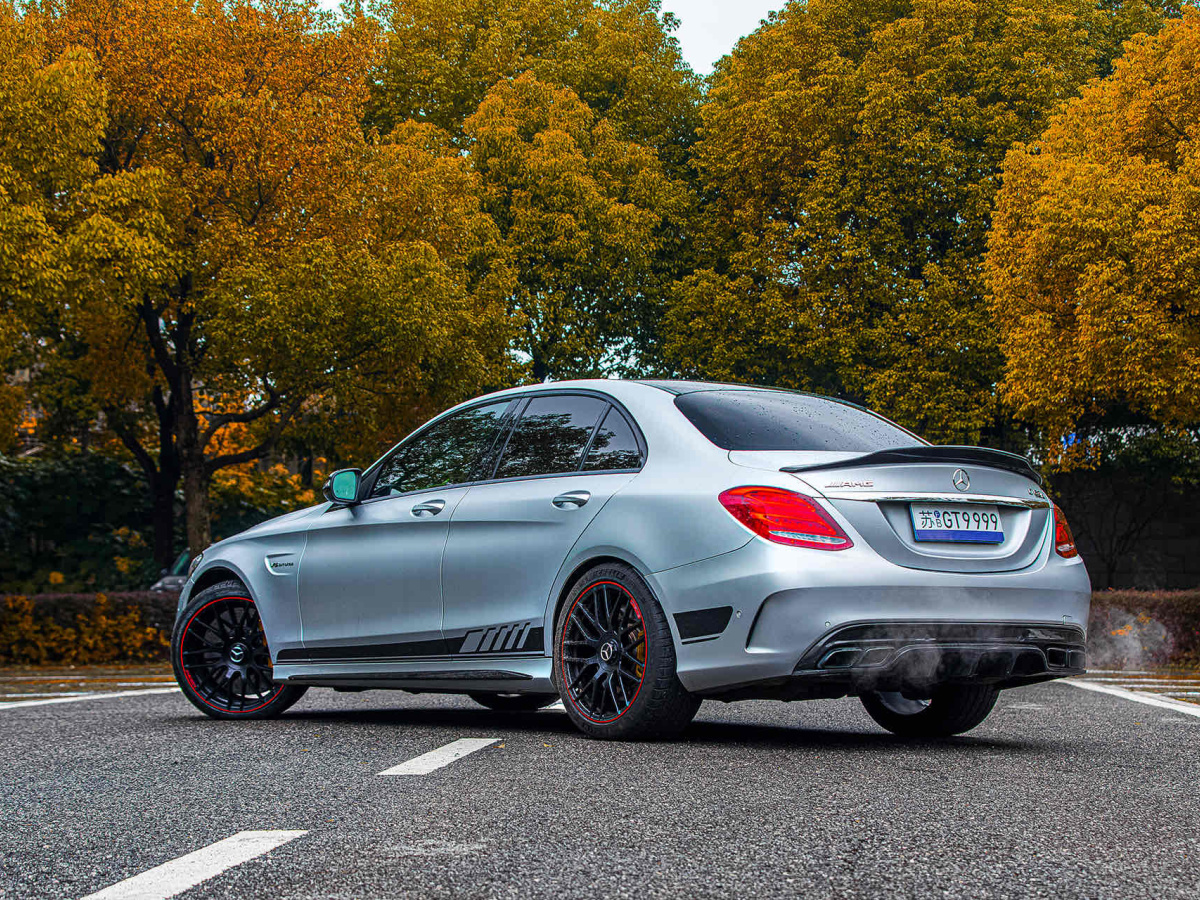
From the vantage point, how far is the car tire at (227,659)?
777 centimetres

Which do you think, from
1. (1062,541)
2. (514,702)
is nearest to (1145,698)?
(1062,541)

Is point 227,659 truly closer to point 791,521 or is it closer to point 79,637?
point 791,521

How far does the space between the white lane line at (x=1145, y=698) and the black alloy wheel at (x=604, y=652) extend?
4165mm

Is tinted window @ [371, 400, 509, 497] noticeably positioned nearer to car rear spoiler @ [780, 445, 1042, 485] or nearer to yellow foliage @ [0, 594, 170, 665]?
car rear spoiler @ [780, 445, 1042, 485]

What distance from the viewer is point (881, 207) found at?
2961 centimetres

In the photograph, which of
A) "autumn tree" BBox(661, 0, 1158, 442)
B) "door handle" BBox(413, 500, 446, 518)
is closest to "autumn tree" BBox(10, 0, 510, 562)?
"autumn tree" BBox(661, 0, 1158, 442)

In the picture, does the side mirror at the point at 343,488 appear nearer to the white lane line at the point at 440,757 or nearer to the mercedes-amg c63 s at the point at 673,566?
the mercedes-amg c63 s at the point at 673,566

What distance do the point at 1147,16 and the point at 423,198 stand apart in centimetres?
1915

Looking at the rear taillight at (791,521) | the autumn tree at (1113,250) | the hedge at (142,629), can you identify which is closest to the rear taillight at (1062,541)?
the rear taillight at (791,521)

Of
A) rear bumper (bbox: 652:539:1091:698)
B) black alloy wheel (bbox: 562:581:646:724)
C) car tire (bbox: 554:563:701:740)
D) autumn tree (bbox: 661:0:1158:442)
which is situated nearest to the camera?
rear bumper (bbox: 652:539:1091:698)

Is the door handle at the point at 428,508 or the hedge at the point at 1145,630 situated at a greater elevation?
the door handle at the point at 428,508

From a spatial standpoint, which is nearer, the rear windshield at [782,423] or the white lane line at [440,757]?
the white lane line at [440,757]

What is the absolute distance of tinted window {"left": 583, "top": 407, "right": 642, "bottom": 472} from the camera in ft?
20.9

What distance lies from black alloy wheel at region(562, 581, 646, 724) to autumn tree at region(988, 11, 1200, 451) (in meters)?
16.7
